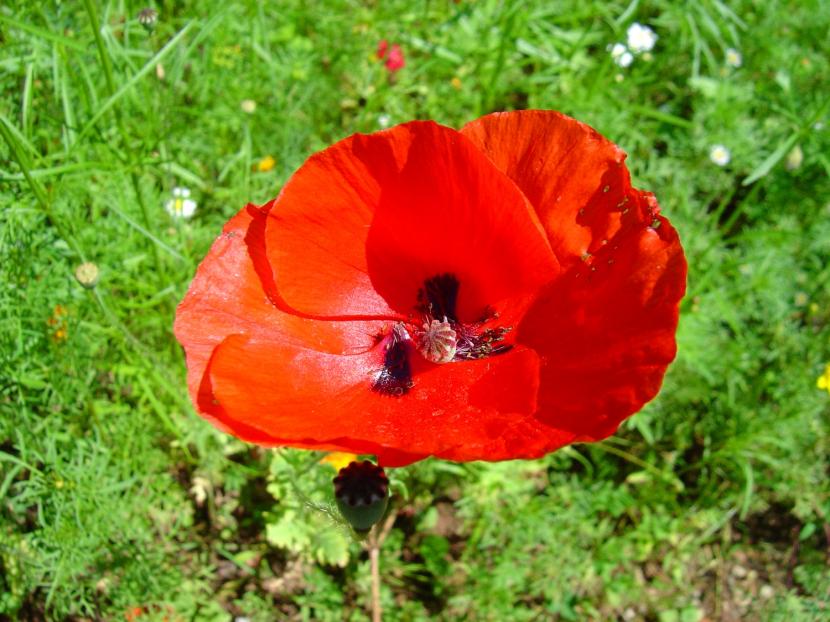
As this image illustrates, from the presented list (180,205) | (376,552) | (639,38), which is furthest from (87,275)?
(639,38)

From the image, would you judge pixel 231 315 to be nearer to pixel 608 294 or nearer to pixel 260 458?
pixel 608 294

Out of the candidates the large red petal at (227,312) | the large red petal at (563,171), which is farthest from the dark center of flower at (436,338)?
the large red petal at (563,171)

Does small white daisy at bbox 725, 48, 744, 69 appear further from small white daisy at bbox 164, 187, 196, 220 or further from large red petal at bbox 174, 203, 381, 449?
large red petal at bbox 174, 203, 381, 449

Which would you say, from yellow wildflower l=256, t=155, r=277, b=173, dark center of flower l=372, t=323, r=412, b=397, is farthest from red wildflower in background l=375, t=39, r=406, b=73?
dark center of flower l=372, t=323, r=412, b=397

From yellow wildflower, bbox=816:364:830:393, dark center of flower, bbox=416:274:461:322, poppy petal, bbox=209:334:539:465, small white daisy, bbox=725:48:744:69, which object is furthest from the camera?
small white daisy, bbox=725:48:744:69

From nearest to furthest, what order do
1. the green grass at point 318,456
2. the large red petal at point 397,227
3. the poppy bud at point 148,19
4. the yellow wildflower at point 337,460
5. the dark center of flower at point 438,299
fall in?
the large red petal at point 397,227
the dark center of flower at point 438,299
the poppy bud at point 148,19
the yellow wildflower at point 337,460
the green grass at point 318,456

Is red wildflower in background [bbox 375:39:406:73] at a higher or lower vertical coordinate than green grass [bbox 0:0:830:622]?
higher

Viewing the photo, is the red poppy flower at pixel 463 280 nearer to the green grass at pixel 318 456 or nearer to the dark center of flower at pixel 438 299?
the dark center of flower at pixel 438 299
